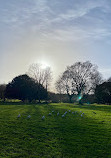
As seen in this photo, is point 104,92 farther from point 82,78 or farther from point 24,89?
point 24,89

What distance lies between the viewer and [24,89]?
235 feet

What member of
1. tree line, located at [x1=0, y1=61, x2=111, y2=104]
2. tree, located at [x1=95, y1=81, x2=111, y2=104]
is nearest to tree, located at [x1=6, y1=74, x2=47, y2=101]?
tree line, located at [x1=0, y1=61, x2=111, y2=104]

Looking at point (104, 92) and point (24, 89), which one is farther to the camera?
point (24, 89)

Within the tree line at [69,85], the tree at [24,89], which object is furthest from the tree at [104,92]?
the tree at [24,89]

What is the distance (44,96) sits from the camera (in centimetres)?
7644

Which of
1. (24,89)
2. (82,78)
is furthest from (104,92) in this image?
(24,89)

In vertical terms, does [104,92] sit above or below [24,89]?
below

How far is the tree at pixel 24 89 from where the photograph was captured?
71688 mm

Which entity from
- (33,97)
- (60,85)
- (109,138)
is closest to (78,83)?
(60,85)

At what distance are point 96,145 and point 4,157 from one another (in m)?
5.00

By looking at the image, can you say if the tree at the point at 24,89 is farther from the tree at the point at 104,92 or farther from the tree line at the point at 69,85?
the tree at the point at 104,92

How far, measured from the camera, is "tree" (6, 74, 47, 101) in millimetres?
71688

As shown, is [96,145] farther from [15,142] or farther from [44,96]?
[44,96]

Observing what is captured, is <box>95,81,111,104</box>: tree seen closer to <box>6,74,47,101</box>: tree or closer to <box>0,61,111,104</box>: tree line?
<box>0,61,111,104</box>: tree line
